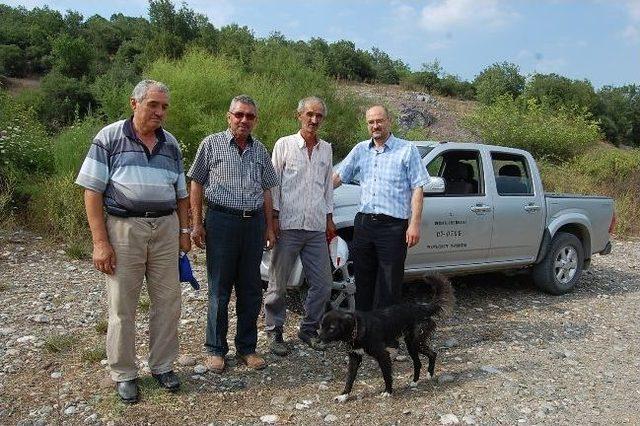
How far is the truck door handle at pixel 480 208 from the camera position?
6262 mm

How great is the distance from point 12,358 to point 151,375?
125 cm

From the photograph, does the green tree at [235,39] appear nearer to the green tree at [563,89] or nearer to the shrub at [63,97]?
the shrub at [63,97]

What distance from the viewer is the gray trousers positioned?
4.59 m

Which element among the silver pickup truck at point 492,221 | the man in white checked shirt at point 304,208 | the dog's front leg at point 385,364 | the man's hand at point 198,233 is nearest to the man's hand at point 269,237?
the man in white checked shirt at point 304,208

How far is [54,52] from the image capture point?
3328cm

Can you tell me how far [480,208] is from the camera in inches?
248

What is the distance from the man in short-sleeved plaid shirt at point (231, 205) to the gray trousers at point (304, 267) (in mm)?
360

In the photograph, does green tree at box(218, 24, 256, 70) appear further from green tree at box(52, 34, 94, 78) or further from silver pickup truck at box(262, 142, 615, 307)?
silver pickup truck at box(262, 142, 615, 307)

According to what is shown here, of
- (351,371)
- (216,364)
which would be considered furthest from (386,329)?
(216,364)

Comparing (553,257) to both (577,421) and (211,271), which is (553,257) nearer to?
(577,421)

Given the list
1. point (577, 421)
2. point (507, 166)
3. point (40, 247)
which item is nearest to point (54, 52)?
point (40, 247)

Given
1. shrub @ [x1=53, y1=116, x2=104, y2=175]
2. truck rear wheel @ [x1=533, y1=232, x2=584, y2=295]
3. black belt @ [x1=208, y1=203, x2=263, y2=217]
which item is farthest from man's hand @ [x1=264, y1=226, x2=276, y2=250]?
shrub @ [x1=53, y1=116, x2=104, y2=175]

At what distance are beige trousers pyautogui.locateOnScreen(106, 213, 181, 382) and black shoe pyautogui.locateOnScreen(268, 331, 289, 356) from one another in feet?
3.38

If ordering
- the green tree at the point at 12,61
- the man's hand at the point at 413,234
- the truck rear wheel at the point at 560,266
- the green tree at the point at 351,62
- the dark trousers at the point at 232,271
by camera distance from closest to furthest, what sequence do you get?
the dark trousers at the point at 232,271, the man's hand at the point at 413,234, the truck rear wheel at the point at 560,266, the green tree at the point at 12,61, the green tree at the point at 351,62
